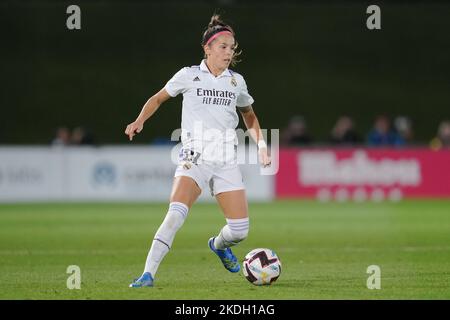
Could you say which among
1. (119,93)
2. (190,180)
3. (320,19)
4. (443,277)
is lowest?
(443,277)

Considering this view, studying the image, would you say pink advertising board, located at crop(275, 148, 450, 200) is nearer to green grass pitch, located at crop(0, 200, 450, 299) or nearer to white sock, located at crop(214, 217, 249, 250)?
green grass pitch, located at crop(0, 200, 450, 299)

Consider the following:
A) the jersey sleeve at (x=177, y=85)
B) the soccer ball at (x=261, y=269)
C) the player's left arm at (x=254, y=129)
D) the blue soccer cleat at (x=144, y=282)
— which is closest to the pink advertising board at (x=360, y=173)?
the player's left arm at (x=254, y=129)

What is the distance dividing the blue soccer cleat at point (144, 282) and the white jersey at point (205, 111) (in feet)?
4.39

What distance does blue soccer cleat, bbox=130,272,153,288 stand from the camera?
9.28m

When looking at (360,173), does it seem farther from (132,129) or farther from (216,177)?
(132,129)

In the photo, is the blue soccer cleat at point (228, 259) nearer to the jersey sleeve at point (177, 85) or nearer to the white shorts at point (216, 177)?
the white shorts at point (216, 177)

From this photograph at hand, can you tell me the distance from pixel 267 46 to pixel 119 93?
6.84m

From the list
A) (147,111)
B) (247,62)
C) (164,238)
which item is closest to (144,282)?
(164,238)

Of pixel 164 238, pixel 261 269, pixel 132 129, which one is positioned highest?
pixel 132 129

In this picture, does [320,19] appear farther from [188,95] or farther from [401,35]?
[188,95]

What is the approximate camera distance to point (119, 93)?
1547 inches

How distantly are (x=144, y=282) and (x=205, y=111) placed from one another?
5.91 feet

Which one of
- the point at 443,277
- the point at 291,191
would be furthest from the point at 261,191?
the point at 443,277

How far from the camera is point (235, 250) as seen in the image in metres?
14.0
